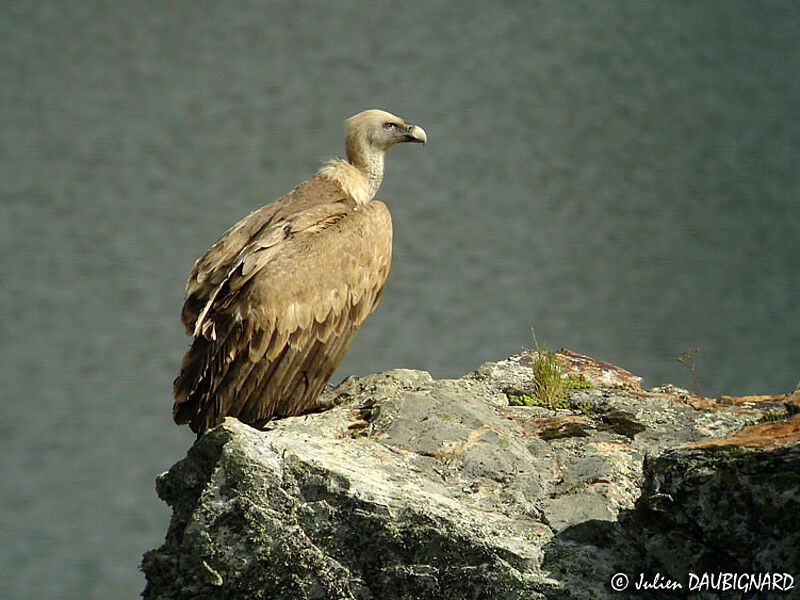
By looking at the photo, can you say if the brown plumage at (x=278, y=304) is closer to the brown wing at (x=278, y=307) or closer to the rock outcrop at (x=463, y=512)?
the brown wing at (x=278, y=307)

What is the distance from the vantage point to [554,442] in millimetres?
3658

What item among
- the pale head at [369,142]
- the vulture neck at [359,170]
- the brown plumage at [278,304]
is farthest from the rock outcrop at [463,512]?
the pale head at [369,142]

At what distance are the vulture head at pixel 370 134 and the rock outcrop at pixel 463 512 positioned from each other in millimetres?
1846

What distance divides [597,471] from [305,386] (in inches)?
51.0

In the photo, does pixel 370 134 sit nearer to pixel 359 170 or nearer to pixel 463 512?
pixel 359 170

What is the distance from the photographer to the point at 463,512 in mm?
3078

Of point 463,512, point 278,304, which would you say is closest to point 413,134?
point 278,304

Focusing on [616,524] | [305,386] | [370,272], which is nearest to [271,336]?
[305,386]

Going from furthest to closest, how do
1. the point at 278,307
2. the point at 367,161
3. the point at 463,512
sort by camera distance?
the point at 367,161, the point at 278,307, the point at 463,512

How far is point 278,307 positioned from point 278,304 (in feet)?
0.04

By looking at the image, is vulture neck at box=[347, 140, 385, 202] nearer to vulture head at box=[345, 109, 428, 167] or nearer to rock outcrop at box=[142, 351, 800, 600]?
vulture head at box=[345, 109, 428, 167]

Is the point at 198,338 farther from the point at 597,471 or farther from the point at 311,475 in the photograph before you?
the point at 597,471

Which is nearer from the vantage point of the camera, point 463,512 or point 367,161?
point 463,512

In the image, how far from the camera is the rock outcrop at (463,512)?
2.63 metres
